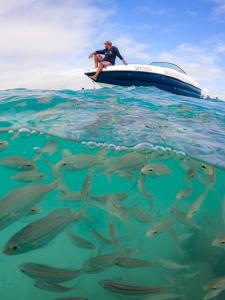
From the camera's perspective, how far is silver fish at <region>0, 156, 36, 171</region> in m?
5.44

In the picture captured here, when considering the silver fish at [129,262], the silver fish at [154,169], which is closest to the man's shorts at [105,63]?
the silver fish at [154,169]

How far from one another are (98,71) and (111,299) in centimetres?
1371

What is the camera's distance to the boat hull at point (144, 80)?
1883 centimetres

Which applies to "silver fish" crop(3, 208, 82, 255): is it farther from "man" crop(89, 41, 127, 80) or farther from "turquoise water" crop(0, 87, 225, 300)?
"man" crop(89, 41, 127, 80)

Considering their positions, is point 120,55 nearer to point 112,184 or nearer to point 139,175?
point 112,184

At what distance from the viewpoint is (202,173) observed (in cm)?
834

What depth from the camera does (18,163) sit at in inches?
216

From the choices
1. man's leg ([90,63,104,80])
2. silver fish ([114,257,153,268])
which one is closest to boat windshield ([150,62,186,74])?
man's leg ([90,63,104,80])

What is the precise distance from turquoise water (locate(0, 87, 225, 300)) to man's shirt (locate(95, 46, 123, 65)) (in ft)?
14.6

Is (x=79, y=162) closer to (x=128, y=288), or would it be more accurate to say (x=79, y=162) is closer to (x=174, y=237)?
(x=174, y=237)

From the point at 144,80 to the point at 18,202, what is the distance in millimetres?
16124

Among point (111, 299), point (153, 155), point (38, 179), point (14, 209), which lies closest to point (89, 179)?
point (38, 179)

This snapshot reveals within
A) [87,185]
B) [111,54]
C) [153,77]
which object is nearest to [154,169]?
[87,185]

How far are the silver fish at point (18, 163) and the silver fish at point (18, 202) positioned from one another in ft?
3.26
